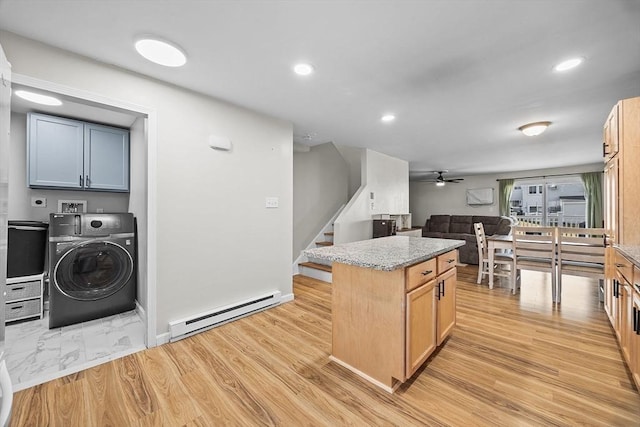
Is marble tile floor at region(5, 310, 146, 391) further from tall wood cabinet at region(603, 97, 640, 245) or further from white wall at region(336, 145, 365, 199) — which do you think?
white wall at region(336, 145, 365, 199)

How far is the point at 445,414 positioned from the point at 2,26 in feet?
11.5

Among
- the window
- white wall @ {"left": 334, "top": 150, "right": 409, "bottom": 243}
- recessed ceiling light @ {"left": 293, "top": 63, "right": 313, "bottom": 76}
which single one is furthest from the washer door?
the window

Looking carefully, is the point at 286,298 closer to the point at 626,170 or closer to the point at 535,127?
the point at 626,170

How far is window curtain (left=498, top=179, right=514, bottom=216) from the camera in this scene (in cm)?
754

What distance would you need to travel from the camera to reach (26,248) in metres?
2.54

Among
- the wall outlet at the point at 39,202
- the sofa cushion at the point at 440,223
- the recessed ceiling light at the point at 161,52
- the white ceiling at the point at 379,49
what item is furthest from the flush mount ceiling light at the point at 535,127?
the wall outlet at the point at 39,202

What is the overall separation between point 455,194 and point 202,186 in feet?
28.0

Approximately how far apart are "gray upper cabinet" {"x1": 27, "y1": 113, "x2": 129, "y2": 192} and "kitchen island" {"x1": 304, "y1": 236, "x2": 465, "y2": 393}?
111 inches

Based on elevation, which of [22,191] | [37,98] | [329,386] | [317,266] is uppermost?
[37,98]

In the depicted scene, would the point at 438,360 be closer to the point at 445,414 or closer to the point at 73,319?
the point at 445,414

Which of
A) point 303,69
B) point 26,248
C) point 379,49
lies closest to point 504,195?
point 379,49

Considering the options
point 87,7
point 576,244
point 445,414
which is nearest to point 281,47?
point 87,7

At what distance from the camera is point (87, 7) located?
55.5 inches

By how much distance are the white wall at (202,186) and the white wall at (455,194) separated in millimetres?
7483
